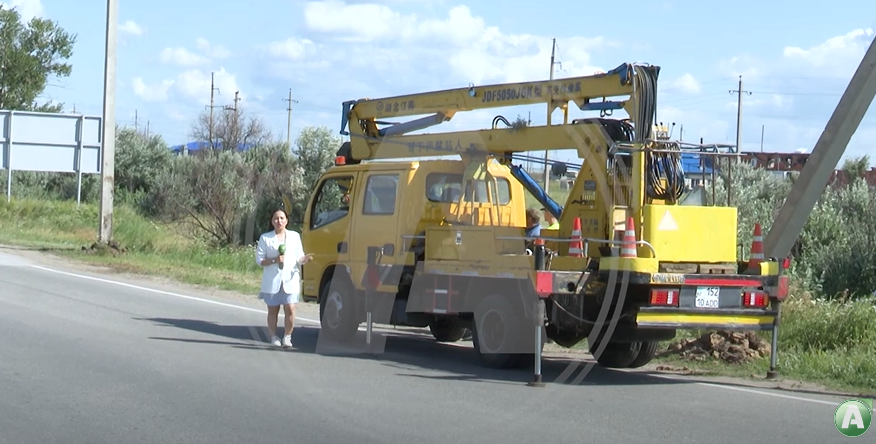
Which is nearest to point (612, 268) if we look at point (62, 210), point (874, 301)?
point (874, 301)

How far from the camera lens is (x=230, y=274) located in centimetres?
2359

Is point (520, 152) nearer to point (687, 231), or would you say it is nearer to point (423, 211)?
point (423, 211)

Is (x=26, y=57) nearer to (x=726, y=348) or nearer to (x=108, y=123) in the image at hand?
(x=108, y=123)

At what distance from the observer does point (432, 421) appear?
350 inches

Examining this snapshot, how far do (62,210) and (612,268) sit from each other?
3012cm

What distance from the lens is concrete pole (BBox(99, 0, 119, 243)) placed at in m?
27.7

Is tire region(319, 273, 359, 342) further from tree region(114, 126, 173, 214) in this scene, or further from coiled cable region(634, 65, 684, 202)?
tree region(114, 126, 173, 214)

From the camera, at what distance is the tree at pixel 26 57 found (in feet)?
173

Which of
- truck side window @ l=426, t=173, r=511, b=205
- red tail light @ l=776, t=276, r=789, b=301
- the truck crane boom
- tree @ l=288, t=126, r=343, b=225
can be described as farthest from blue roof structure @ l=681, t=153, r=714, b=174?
tree @ l=288, t=126, r=343, b=225

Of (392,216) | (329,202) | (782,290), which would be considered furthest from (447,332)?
(782,290)

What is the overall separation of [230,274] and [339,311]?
1023cm

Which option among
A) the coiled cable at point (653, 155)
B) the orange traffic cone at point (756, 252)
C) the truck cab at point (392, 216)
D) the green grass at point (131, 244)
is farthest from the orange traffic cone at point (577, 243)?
the green grass at point (131, 244)

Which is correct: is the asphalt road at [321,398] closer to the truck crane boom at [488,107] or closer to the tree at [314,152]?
the truck crane boom at [488,107]

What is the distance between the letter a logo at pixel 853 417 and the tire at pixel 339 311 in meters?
6.14
